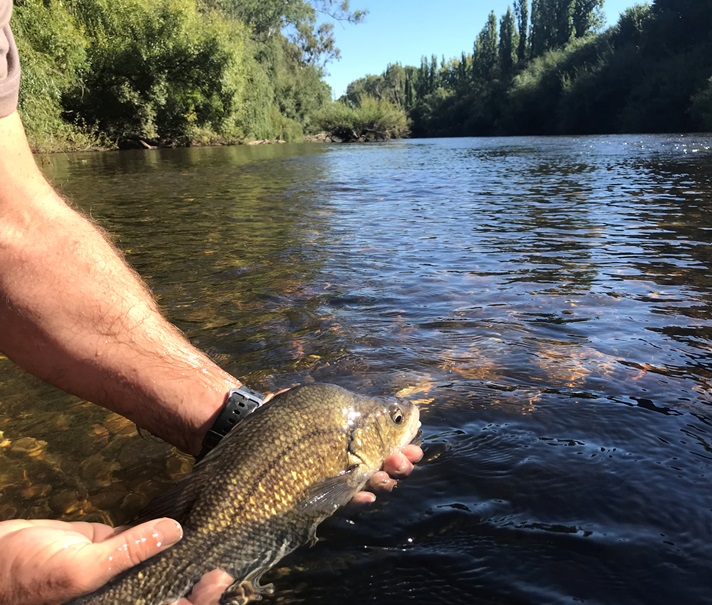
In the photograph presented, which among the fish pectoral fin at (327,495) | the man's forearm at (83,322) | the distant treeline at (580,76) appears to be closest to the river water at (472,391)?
the fish pectoral fin at (327,495)

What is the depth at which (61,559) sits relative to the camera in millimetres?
1854

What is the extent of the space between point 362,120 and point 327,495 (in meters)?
77.6

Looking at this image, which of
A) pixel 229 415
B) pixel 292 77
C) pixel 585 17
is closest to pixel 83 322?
pixel 229 415

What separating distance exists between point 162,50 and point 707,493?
136 feet

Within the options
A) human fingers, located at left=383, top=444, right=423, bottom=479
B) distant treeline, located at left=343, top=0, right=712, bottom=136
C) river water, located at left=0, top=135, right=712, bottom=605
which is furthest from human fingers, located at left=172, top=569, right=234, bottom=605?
distant treeline, located at left=343, top=0, right=712, bottom=136

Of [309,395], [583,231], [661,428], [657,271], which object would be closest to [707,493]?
[661,428]

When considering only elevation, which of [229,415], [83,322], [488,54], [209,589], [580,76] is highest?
[488,54]

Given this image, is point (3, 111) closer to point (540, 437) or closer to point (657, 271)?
point (540, 437)

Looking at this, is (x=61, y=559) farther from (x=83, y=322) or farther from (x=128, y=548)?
(x=83, y=322)

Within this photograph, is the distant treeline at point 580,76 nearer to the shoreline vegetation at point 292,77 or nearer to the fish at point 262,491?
the shoreline vegetation at point 292,77

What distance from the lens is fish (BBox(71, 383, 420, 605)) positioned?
197cm

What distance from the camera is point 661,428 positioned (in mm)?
3357

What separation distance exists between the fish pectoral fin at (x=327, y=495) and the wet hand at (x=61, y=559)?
588 mm

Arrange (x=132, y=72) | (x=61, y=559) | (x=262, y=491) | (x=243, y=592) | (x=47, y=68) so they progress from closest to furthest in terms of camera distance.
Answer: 1. (x=61, y=559)
2. (x=243, y=592)
3. (x=262, y=491)
4. (x=47, y=68)
5. (x=132, y=72)
